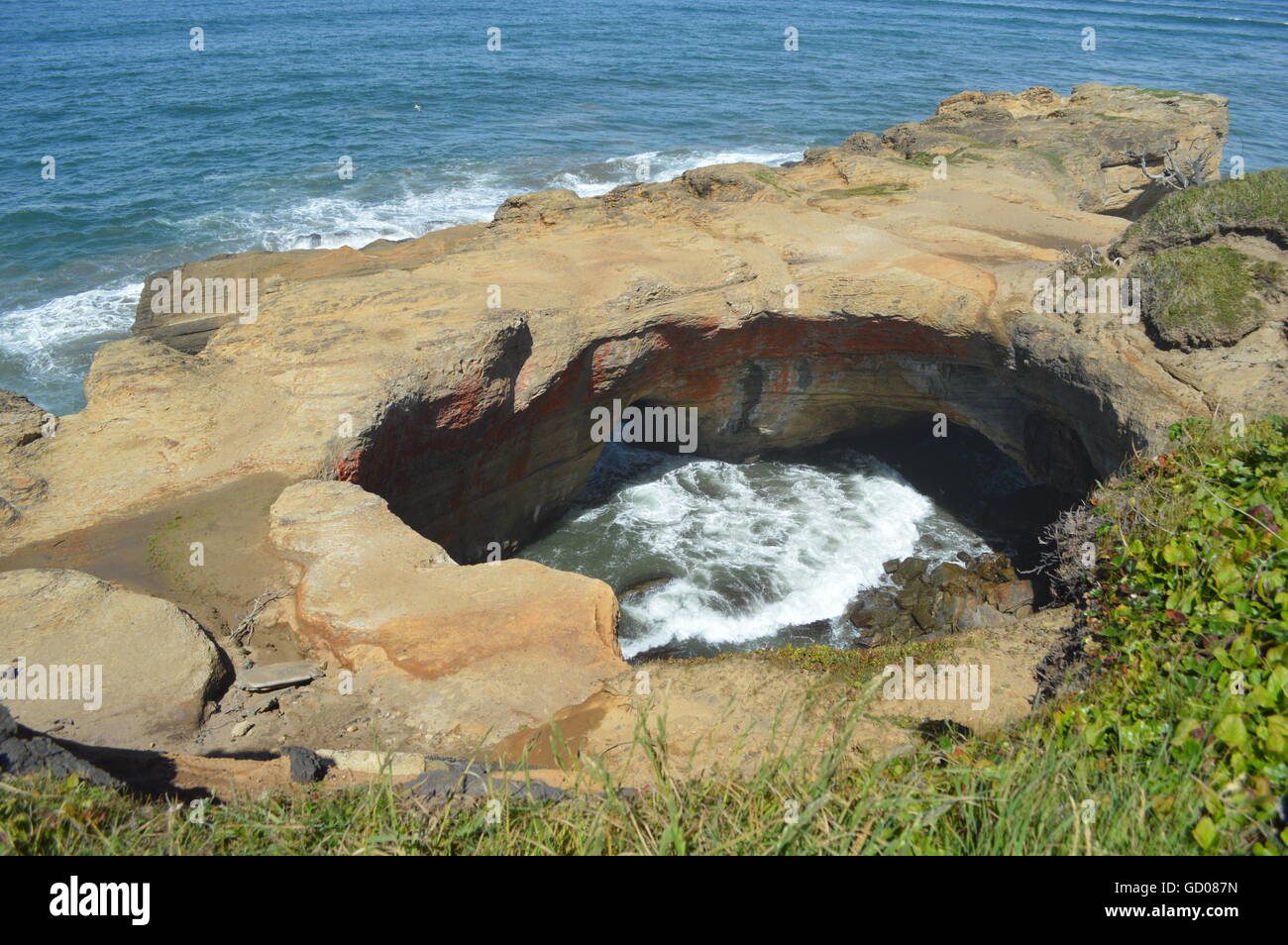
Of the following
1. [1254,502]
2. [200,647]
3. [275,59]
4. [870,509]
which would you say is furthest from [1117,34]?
[200,647]

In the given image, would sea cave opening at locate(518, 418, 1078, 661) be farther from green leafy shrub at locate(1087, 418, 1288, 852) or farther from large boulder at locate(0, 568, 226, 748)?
large boulder at locate(0, 568, 226, 748)

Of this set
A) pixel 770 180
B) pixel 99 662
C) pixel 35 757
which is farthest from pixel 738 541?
pixel 35 757

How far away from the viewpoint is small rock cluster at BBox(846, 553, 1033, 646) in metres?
14.1

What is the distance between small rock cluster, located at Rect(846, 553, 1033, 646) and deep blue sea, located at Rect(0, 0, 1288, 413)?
19308mm

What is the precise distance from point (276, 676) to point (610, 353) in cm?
799

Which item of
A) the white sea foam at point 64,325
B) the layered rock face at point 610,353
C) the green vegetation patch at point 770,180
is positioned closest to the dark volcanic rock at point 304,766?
the layered rock face at point 610,353

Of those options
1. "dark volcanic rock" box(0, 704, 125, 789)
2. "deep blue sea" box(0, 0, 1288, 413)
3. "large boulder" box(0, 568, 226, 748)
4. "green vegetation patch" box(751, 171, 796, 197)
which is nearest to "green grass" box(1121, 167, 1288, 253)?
"green vegetation patch" box(751, 171, 796, 197)

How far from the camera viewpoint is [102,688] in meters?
7.34

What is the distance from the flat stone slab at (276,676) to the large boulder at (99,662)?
23cm

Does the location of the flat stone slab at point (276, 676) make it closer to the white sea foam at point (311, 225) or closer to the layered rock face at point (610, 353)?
the layered rock face at point (610, 353)

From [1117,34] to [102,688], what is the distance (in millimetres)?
68226

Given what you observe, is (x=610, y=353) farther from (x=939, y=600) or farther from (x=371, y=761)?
(x=371, y=761)

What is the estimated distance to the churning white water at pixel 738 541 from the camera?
14523mm

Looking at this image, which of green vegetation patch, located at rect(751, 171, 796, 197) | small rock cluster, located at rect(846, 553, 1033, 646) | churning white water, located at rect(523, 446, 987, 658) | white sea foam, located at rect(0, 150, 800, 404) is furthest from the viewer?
Result: white sea foam, located at rect(0, 150, 800, 404)
